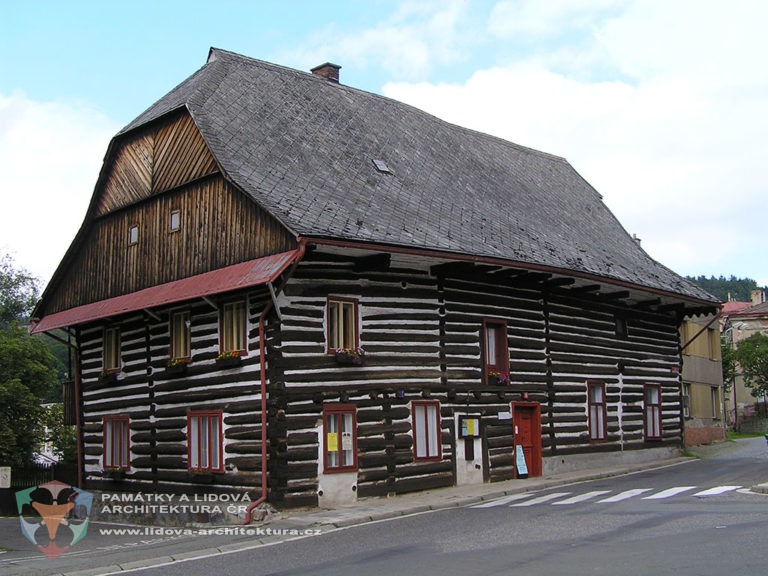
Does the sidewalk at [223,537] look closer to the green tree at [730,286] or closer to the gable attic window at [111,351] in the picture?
the gable attic window at [111,351]

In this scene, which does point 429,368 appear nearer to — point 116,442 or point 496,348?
point 496,348

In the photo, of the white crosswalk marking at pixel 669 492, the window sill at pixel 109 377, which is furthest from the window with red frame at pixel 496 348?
the window sill at pixel 109 377

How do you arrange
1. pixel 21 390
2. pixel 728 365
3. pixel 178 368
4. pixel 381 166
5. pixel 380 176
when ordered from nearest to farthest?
pixel 178 368 → pixel 380 176 → pixel 381 166 → pixel 21 390 → pixel 728 365

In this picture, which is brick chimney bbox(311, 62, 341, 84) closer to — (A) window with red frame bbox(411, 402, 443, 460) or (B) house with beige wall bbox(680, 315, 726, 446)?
(A) window with red frame bbox(411, 402, 443, 460)

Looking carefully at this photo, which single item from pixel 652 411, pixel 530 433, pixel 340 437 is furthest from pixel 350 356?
pixel 652 411

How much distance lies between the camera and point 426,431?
21703 millimetres

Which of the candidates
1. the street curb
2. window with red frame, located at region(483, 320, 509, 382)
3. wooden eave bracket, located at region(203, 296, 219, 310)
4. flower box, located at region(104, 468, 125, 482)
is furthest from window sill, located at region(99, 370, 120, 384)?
window with red frame, located at region(483, 320, 509, 382)

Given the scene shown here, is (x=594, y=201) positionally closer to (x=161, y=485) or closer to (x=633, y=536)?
(x=161, y=485)

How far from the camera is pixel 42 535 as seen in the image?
20688 millimetres

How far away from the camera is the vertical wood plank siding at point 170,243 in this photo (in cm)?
2002

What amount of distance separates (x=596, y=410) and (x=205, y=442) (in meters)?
12.2

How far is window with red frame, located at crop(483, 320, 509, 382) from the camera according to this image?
23.8m

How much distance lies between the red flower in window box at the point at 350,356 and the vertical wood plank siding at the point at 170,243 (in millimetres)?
2540

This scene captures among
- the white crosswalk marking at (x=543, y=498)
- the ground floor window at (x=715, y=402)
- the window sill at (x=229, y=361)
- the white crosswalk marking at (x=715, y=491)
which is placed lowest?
the white crosswalk marking at (x=543, y=498)
